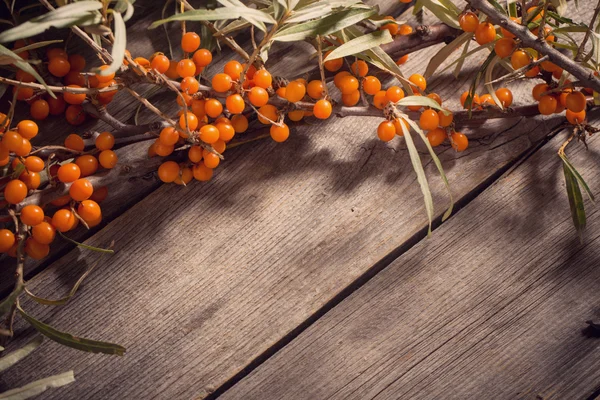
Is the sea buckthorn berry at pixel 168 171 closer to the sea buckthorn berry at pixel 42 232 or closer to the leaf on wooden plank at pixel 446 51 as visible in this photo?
the sea buckthorn berry at pixel 42 232

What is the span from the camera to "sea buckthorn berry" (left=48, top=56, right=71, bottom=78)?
0.73m

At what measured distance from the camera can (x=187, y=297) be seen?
0.77 m

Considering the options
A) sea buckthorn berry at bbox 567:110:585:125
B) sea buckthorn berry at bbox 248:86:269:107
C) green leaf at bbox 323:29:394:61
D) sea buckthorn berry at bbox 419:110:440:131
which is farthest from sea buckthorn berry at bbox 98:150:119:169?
sea buckthorn berry at bbox 567:110:585:125

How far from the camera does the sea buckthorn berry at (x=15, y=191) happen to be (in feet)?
2.14

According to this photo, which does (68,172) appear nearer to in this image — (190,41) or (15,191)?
(15,191)

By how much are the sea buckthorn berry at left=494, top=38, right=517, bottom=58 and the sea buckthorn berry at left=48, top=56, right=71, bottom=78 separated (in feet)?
2.02

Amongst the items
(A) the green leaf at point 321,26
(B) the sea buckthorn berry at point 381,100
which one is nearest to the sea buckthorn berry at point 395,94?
(B) the sea buckthorn berry at point 381,100

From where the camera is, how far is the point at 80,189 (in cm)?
68

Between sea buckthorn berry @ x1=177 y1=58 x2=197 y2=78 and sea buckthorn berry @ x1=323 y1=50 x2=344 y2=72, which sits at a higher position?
sea buckthorn berry @ x1=323 y1=50 x2=344 y2=72

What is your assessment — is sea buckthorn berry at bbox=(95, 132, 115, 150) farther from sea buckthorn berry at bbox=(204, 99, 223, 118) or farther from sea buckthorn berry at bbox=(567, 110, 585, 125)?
sea buckthorn berry at bbox=(567, 110, 585, 125)

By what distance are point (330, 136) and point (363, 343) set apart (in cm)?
33

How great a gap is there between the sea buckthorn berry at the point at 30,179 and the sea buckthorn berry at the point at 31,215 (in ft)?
0.10

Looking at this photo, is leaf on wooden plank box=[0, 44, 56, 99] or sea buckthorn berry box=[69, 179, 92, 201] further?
sea buckthorn berry box=[69, 179, 92, 201]

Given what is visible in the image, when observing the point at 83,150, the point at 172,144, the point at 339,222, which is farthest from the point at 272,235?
the point at 83,150
